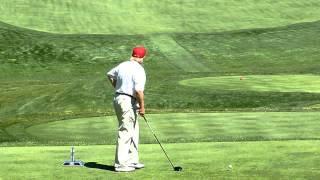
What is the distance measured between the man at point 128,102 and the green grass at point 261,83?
21.9 metres

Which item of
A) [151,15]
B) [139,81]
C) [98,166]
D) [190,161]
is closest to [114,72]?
[139,81]

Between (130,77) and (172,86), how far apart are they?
23921 millimetres

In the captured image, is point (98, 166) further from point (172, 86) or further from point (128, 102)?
point (172, 86)

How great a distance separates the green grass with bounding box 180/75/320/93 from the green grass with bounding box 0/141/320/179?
61.3ft

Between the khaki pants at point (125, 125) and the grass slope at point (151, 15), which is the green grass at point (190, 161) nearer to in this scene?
the khaki pants at point (125, 125)

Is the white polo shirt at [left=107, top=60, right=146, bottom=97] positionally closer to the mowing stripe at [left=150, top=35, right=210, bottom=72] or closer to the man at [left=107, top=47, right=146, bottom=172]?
the man at [left=107, top=47, right=146, bottom=172]

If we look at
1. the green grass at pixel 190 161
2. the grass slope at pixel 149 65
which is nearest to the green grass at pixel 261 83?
the grass slope at pixel 149 65

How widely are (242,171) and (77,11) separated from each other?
59.1 metres

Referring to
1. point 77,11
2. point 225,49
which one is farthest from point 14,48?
point 225,49

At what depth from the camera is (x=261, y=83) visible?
3603cm

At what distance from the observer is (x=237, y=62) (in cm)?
5522

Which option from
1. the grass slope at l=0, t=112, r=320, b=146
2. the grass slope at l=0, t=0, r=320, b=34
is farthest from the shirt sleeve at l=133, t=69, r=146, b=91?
the grass slope at l=0, t=0, r=320, b=34

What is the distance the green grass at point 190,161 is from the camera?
1141 cm

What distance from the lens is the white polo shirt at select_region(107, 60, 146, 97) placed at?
1185 centimetres
